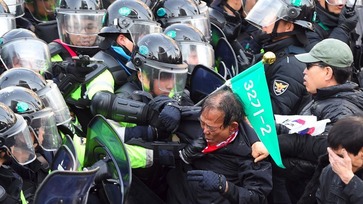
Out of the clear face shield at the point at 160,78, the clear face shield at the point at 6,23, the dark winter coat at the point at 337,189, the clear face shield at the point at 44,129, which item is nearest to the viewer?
the dark winter coat at the point at 337,189

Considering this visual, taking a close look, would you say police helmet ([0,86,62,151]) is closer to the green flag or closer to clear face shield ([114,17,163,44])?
the green flag

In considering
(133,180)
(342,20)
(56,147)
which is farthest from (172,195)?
(342,20)

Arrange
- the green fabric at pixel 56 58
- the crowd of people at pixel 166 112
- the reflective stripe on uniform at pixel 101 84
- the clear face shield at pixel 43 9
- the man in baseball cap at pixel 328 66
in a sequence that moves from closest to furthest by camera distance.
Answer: the crowd of people at pixel 166 112, the man in baseball cap at pixel 328 66, the reflective stripe on uniform at pixel 101 84, the green fabric at pixel 56 58, the clear face shield at pixel 43 9

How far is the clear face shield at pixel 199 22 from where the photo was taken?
867 cm

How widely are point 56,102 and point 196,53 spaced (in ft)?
4.84

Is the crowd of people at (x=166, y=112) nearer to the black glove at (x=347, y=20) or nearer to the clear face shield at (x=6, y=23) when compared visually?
the clear face shield at (x=6, y=23)

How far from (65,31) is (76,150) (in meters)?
2.14

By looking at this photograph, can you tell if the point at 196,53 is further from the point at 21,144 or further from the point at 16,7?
the point at 16,7

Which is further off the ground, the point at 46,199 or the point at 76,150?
the point at 46,199

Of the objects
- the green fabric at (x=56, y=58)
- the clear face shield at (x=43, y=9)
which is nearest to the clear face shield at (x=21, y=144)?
the green fabric at (x=56, y=58)

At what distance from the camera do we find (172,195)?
21.9ft

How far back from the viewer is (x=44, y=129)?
6.50 metres

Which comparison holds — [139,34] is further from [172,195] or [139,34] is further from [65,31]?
[172,195]

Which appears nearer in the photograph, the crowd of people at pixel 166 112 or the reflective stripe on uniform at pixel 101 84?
the crowd of people at pixel 166 112
